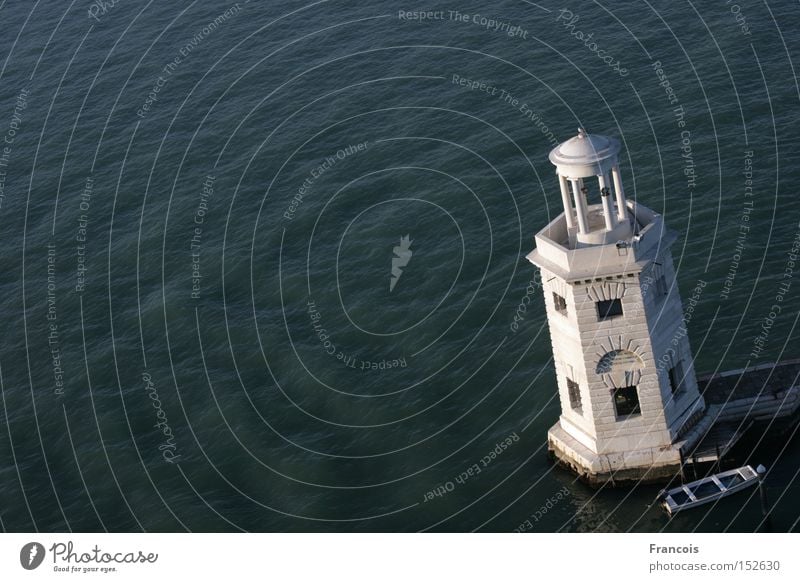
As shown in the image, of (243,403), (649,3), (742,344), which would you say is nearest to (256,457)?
(243,403)

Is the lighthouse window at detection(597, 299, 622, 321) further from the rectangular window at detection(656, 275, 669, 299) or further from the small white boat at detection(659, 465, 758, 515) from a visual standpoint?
the small white boat at detection(659, 465, 758, 515)

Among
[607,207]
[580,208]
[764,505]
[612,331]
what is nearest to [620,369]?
[612,331]

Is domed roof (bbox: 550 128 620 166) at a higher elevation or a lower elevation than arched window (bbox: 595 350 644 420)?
higher

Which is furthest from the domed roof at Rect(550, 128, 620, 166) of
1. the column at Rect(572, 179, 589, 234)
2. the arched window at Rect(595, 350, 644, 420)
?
the arched window at Rect(595, 350, 644, 420)

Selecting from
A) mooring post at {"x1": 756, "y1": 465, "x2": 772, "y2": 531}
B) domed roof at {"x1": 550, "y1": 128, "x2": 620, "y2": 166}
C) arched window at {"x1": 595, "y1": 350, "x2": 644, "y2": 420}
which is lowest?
mooring post at {"x1": 756, "y1": 465, "x2": 772, "y2": 531}

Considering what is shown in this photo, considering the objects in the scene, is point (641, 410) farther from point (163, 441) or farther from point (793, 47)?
point (793, 47)
